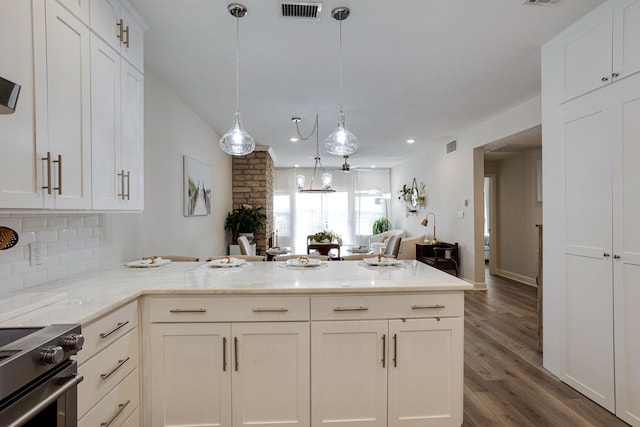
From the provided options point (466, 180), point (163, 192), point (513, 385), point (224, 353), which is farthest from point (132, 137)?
point (466, 180)

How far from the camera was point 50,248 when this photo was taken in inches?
71.9

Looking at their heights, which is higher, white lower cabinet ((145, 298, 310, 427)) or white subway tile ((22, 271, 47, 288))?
white subway tile ((22, 271, 47, 288))

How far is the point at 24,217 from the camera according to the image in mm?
1668

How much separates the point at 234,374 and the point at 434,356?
1064 mm

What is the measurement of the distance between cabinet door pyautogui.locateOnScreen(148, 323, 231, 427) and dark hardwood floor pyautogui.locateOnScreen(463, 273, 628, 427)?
4.76 ft

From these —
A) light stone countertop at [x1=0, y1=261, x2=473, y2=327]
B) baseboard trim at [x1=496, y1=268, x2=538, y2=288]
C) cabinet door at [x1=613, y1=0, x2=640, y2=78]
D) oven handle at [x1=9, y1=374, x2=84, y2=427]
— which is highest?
cabinet door at [x1=613, y1=0, x2=640, y2=78]

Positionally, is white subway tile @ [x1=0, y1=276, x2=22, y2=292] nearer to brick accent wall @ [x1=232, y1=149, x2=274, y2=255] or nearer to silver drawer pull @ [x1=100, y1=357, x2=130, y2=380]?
Answer: silver drawer pull @ [x1=100, y1=357, x2=130, y2=380]

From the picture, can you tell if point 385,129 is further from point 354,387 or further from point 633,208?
point 354,387

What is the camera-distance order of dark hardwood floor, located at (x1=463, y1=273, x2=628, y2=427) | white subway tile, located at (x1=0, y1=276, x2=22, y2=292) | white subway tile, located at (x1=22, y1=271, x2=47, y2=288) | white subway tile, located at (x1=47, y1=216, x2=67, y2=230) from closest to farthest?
white subway tile, located at (x1=0, y1=276, x2=22, y2=292), white subway tile, located at (x1=22, y1=271, x2=47, y2=288), white subway tile, located at (x1=47, y1=216, x2=67, y2=230), dark hardwood floor, located at (x1=463, y1=273, x2=628, y2=427)

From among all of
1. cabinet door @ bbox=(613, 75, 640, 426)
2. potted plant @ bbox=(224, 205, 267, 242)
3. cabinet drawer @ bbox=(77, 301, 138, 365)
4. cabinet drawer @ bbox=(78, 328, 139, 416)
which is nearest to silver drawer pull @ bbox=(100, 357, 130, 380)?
cabinet drawer @ bbox=(78, 328, 139, 416)

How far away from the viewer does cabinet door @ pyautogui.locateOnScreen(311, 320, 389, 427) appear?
1754 millimetres

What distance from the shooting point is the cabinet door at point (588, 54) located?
2064mm

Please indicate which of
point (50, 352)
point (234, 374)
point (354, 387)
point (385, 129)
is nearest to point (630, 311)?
point (354, 387)

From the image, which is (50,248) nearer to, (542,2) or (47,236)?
(47,236)
